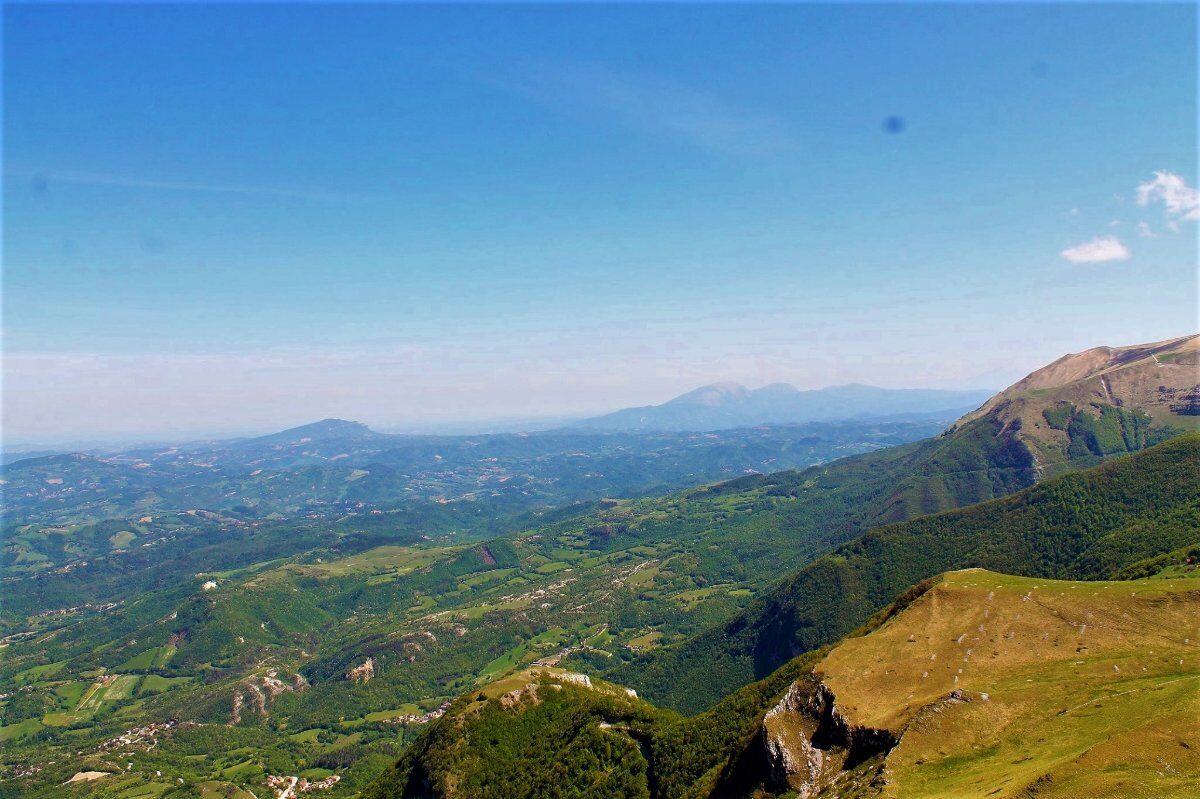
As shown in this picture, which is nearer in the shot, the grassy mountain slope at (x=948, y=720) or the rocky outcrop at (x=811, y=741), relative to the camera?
the grassy mountain slope at (x=948, y=720)

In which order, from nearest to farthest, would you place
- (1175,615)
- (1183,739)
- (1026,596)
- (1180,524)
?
(1183,739), (1175,615), (1026,596), (1180,524)

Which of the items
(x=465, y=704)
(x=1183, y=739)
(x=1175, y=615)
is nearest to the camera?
(x=1183, y=739)

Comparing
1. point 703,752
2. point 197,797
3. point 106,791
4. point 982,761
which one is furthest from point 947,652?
point 106,791

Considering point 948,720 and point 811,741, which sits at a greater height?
point 948,720

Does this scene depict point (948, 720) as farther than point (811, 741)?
No

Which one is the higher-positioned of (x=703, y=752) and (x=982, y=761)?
(x=982, y=761)

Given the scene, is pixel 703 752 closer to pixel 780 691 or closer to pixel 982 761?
pixel 780 691

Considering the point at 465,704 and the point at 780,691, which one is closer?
the point at 780,691

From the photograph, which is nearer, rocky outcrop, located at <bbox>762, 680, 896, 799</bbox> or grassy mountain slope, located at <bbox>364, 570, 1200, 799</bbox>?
grassy mountain slope, located at <bbox>364, 570, 1200, 799</bbox>
